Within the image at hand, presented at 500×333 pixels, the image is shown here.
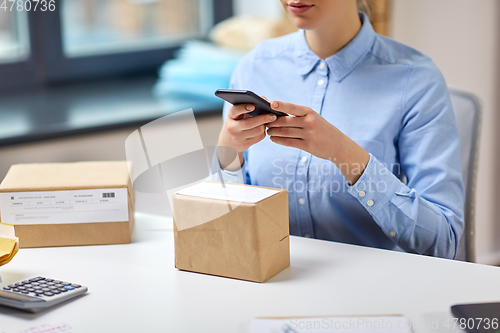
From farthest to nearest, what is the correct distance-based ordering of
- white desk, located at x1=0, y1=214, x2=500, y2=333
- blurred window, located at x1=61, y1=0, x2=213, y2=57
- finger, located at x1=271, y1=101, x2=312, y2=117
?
blurred window, located at x1=61, y1=0, x2=213, y2=57
finger, located at x1=271, y1=101, x2=312, y2=117
white desk, located at x1=0, y1=214, x2=500, y2=333

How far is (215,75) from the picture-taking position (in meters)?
1.66

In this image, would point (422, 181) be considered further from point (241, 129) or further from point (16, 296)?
point (16, 296)

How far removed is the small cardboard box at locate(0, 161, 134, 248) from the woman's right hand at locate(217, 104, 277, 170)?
0.19 metres

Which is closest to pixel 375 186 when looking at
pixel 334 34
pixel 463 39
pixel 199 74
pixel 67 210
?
pixel 334 34

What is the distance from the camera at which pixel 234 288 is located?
0.74m

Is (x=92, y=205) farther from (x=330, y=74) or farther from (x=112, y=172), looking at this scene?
(x=330, y=74)

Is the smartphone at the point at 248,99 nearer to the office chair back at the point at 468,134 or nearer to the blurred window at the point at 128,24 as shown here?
the office chair back at the point at 468,134

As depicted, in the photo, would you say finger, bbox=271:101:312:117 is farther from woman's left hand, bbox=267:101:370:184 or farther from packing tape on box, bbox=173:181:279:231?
packing tape on box, bbox=173:181:279:231

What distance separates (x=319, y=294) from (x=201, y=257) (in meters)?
0.18

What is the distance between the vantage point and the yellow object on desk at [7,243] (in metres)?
0.79

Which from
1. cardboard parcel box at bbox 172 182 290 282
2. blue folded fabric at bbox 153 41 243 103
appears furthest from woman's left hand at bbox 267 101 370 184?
blue folded fabric at bbox 153 41 243 103

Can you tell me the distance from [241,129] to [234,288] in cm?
26

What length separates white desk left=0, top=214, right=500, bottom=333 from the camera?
0.66 m

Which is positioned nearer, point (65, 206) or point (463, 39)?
point (65, 206)
